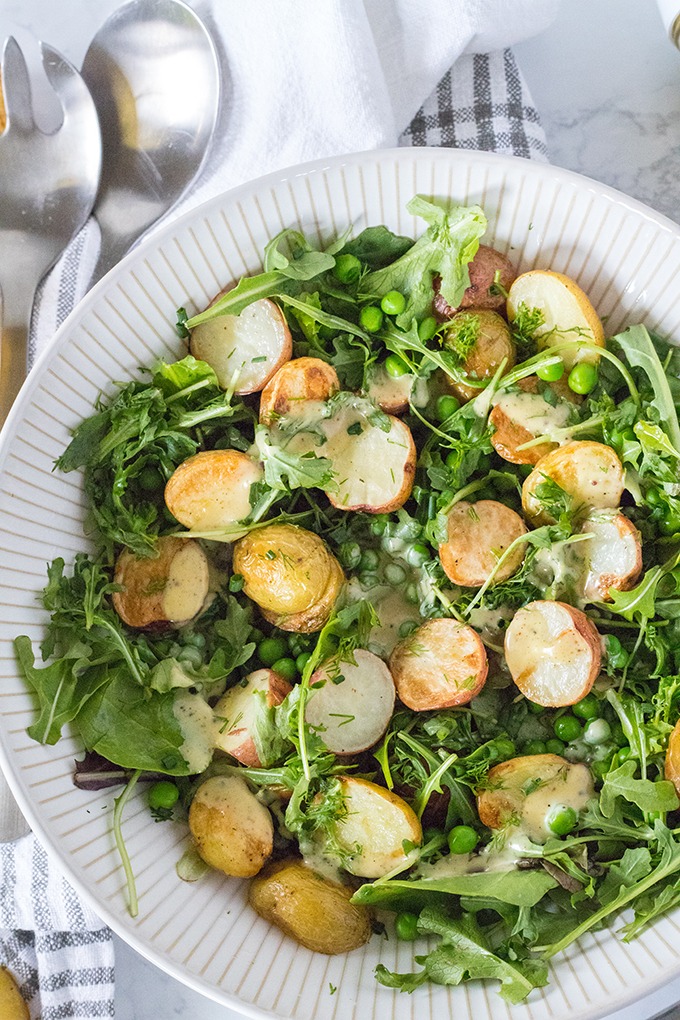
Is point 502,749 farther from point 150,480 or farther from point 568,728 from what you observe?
point 150,480

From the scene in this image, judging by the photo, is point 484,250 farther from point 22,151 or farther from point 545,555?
point 22,151

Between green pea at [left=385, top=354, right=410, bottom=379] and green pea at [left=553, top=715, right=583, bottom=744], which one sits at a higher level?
green pea at [left=385, top=354, right=410, bottom=379]

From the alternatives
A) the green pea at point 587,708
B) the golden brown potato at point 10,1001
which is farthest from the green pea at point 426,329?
the golden brown potato at point 10,1001

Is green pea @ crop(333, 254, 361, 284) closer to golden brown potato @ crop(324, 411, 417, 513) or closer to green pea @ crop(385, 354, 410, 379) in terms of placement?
green pea @ crop(385, 354, 410, 379)

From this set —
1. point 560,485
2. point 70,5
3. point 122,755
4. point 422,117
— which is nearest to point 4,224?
point 70,5

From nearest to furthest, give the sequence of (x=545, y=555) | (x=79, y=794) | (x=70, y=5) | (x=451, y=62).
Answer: (x=79, y=794)
(x=545, y=555)
(x=451, y=62)
(x=70, y=5)

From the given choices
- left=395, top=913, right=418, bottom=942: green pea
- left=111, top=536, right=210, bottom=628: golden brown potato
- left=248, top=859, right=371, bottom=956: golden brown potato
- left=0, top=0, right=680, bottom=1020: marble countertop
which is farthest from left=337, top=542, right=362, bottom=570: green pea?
left=0, top=0, right=680, bottom=1020: marble countertop
